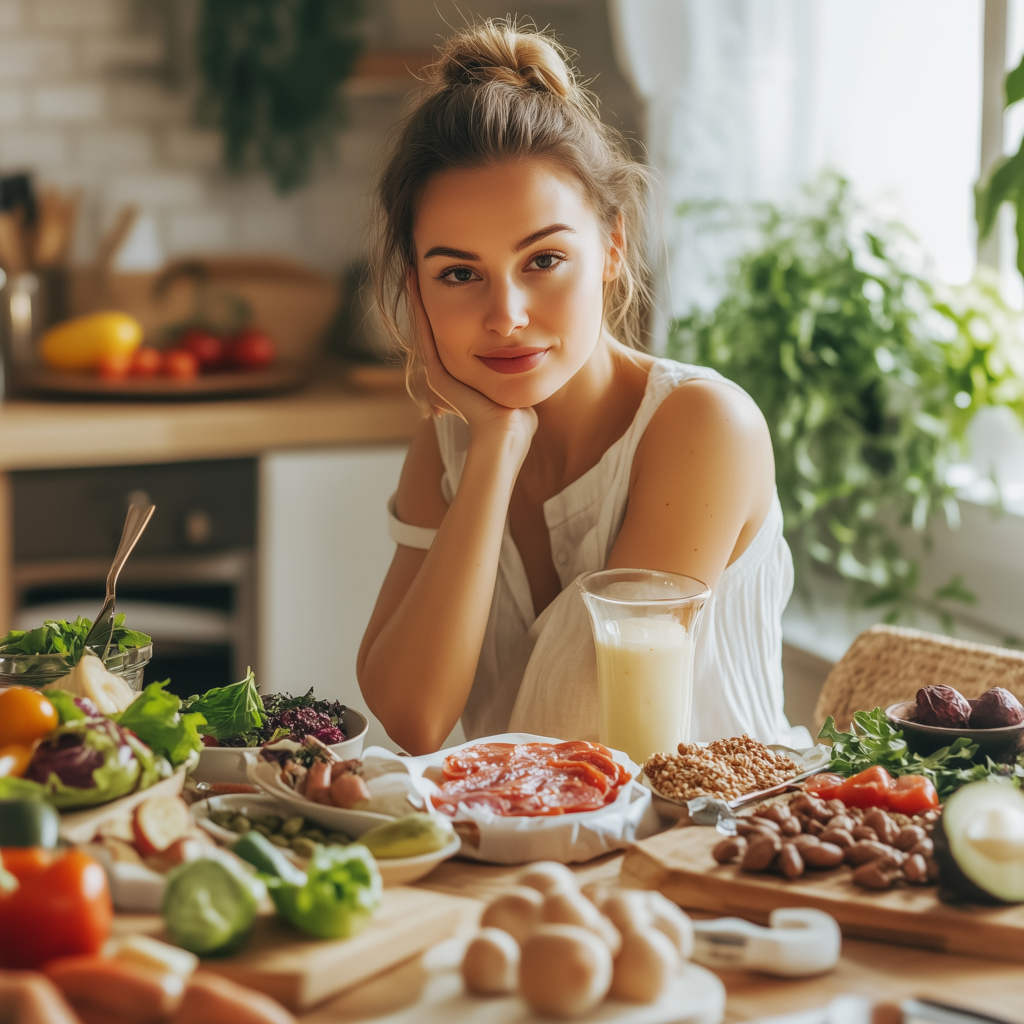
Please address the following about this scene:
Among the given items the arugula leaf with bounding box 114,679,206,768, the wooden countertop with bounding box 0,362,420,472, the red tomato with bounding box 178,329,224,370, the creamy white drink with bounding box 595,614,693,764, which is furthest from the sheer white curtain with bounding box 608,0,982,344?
the arugula leaf with bounding box 114,679,206,768

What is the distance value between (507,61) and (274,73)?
213 centimetres

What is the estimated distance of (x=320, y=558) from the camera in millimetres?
3078

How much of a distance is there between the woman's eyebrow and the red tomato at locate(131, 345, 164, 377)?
6.31 ft

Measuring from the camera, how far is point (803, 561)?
8.70ft

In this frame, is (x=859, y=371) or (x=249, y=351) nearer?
(x=859, y=371)

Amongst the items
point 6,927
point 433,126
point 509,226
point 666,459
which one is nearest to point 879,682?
point 666,459

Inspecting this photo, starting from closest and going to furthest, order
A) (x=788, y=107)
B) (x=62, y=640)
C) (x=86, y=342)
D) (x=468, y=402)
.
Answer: (x=62, y=640) < (x=468, y=402) < (x=788, y=107) < (x=86, y=342)

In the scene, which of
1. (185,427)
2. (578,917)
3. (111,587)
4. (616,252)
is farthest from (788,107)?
(578,917)

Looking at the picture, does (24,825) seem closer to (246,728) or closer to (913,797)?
(246,728)

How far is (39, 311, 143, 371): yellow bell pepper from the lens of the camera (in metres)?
3.18

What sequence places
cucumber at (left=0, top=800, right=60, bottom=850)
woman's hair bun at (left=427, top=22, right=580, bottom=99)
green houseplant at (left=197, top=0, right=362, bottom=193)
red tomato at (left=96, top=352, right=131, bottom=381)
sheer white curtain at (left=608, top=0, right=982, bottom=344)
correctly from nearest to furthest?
1. cucumber at (left=0, top=800, right=60, bottom=850)
2. woman's hair bun at (left=427, top=22, right=580, bottom=99)
3. sheer white curtain at (left=608, top=0, right=982, bottom=344)
4. red tomato at (left=96, top=352, right=131, bottom=381)
5. green houseplant at (left=197, top=0, right=362, bottom=193)

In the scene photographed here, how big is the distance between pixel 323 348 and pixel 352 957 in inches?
120

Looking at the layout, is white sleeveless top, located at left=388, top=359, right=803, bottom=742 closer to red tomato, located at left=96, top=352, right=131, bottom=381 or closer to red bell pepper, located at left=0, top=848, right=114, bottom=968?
red bell pepper, located at left=0, top=848, right=114, bottom=968

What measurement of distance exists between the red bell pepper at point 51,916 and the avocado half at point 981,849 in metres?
0.54
